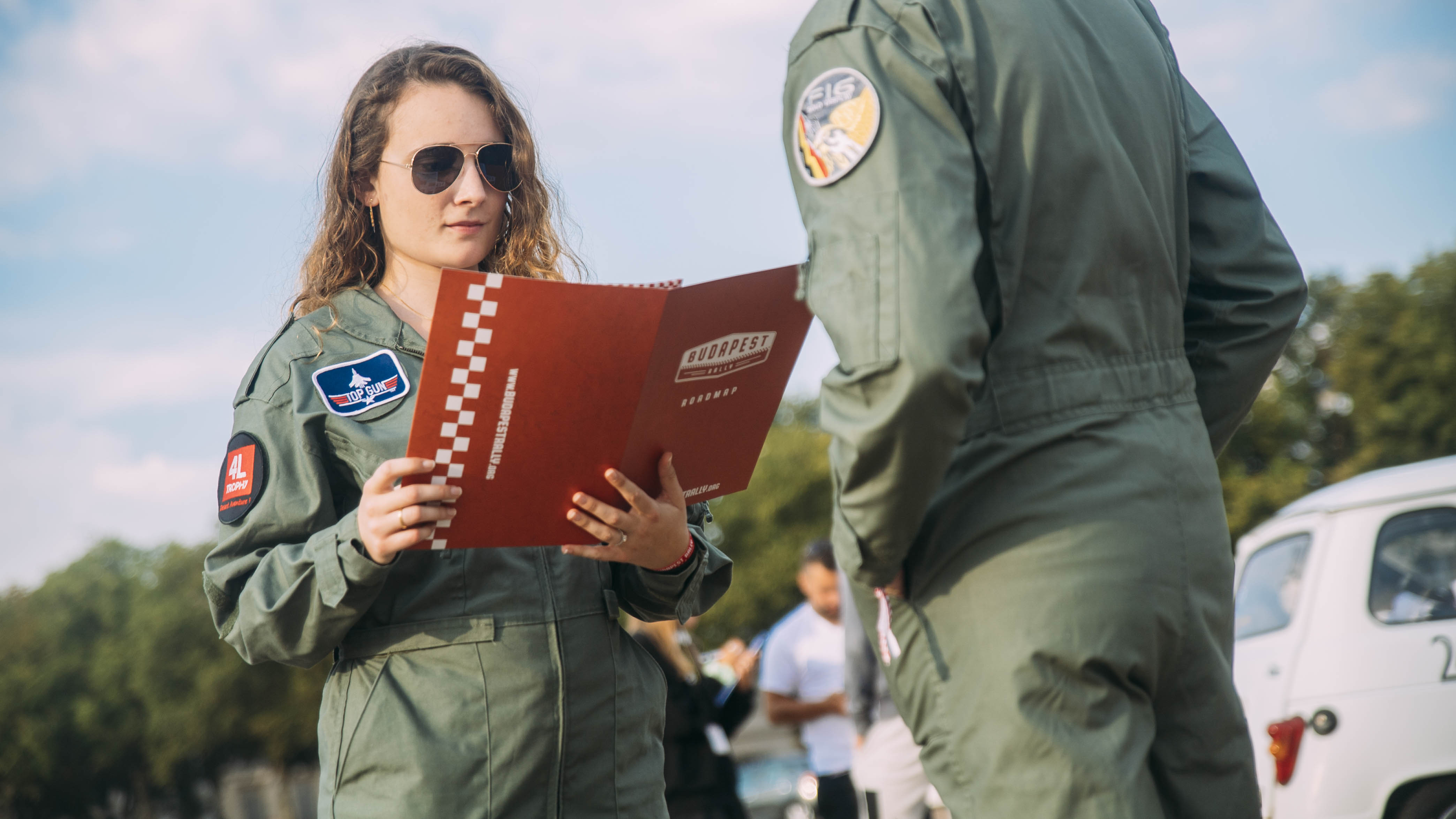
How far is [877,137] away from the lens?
182 cm

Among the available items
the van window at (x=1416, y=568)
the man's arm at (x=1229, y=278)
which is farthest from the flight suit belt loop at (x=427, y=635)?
the van window at (x=1416, y=568)

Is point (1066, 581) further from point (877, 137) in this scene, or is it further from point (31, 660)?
point (31, 660)

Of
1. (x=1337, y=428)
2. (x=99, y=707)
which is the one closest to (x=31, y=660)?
(x=99, y=707)

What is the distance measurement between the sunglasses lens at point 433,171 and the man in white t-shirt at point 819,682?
17.4 feet

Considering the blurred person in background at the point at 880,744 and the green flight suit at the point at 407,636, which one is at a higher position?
the green flight suit at the point at 407,636

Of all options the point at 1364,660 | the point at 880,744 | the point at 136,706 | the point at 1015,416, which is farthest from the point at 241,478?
the point at 136,706

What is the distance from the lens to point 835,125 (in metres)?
1.88

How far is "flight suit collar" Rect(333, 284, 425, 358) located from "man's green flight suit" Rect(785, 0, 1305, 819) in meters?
0.87

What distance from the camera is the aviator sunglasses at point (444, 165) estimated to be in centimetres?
241

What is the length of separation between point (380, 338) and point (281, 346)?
0.19 metres

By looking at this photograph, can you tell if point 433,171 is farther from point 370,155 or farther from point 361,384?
point 361,384

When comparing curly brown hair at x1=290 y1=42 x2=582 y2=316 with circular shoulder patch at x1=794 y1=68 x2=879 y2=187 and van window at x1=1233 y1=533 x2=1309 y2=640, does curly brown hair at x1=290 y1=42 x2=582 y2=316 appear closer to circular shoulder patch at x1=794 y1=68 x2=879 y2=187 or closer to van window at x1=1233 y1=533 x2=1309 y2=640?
circular shoulder patch at x1=794 y1=68 x2=879 y2=187

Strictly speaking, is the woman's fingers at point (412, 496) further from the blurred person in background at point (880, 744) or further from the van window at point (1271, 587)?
the van window at point (1271, 587)

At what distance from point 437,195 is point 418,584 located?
0.82m
